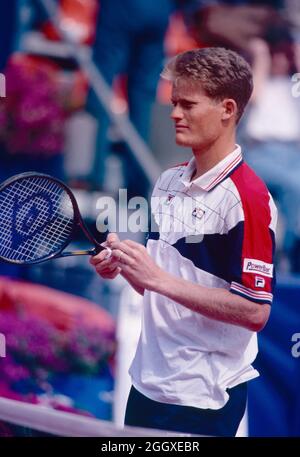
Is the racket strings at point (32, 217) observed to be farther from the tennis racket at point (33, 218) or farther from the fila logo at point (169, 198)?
the fila logo at point (169, 198)

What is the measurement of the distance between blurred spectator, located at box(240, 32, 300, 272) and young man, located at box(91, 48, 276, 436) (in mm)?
1242

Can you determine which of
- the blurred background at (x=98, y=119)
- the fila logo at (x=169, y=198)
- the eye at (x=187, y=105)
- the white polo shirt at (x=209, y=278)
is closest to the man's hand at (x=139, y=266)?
the white polo shirt at (x=209, y=278)

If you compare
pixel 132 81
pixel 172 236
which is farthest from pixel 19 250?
pixel 132 81

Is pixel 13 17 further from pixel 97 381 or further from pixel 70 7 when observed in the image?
pixel 97 381

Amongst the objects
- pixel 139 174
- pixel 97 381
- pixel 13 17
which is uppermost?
pixel 13 17

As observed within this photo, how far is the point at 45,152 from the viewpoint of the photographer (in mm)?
3107

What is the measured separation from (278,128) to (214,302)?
1.54 metres

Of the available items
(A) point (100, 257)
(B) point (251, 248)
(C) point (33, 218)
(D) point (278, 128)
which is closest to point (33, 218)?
(C) point (33, 218)

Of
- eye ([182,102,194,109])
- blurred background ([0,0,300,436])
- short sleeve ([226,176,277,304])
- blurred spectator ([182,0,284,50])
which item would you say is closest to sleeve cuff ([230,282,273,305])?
short sleeve ([226,176,277,304])

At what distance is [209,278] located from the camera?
175cm

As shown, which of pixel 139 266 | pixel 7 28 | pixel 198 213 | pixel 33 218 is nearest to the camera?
pixel 139 266

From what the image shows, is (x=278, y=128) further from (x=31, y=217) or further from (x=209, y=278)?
(x=209, y=278)

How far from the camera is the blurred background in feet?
9.81
